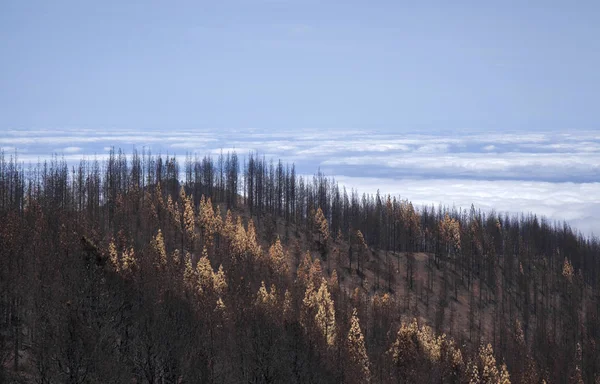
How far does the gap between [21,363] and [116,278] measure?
17539 millimetres

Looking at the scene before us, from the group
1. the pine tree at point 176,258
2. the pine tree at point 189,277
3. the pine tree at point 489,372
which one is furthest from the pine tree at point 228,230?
the pine tree at point 489,372

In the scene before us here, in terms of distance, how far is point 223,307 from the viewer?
314ft

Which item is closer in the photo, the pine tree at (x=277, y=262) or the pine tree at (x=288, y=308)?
the pine tree at (x=288, y=308)

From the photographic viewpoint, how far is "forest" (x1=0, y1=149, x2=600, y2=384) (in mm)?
62188

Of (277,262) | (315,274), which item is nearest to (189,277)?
(277,262)

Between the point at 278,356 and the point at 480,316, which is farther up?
the point at 278,356

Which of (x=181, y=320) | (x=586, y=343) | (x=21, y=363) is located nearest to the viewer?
(x=21, y=363)

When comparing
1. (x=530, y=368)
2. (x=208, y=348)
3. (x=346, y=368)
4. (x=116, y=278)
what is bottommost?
(x=530, y=368)

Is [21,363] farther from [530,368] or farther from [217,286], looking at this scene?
[530,368]

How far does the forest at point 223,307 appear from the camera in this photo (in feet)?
204

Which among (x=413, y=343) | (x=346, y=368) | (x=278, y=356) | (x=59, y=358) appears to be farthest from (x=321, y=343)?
(x=59, y=358)

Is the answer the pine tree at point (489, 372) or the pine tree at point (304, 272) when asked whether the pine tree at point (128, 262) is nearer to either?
the pine tree at point (304, 272)

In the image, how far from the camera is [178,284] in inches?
4035

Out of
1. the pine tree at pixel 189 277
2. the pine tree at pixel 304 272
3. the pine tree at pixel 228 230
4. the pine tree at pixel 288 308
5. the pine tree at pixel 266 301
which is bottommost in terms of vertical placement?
the pine tree at pixel 304 272
